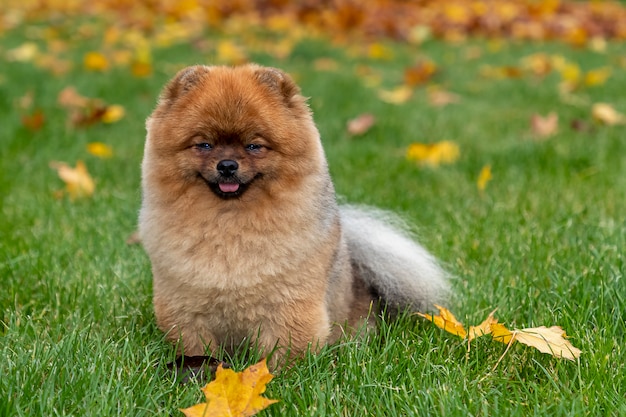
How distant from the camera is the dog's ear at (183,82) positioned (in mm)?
2221

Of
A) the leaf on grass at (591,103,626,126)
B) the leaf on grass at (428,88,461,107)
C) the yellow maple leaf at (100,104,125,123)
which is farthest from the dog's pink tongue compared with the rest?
the leaf on grass at (428,88,461,107)

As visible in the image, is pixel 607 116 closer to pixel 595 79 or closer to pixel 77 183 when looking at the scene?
pixel 595 79

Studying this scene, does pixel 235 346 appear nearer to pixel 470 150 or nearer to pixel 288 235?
pixel 288 235

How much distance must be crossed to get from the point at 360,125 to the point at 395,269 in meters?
2.79

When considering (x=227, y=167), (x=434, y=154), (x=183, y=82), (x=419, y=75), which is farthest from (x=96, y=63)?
(x=227, y=167)

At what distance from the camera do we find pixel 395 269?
8.66ft

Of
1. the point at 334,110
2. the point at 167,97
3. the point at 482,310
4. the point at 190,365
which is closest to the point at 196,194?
the point at 167,97

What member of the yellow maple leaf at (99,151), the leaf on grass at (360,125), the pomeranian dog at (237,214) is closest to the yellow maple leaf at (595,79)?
the leaf on grass at (360,125)

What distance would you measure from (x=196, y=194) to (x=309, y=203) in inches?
13.3

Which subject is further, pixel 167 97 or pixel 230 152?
pixel 167 97

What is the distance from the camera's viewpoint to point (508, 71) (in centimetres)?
737

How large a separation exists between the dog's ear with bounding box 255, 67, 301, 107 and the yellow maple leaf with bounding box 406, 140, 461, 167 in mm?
2429

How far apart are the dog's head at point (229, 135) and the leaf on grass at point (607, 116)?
144 inches

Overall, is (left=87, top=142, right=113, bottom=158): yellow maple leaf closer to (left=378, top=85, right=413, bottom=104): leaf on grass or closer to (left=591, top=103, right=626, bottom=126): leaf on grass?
(left=378, top=85, right=413, bottom=104): leaf on grass
